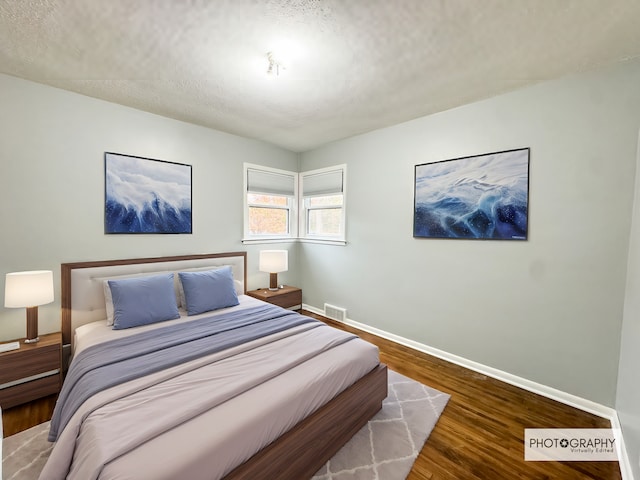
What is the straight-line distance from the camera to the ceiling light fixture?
2007mm

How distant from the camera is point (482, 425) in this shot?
202 cm

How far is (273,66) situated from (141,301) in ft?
7.63

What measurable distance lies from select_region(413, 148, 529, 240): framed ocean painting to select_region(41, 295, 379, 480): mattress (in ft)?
5.43

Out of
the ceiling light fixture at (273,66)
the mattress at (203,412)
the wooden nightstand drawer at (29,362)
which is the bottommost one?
the wooden nightstand drawer at (29,362)

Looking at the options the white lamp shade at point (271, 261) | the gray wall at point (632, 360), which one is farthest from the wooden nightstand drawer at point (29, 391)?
the gray wall at point (632, 360)

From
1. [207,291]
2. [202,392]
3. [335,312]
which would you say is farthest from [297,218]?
[202,392]

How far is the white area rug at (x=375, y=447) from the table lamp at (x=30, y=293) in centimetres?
82

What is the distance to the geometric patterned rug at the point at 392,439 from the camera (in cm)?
164

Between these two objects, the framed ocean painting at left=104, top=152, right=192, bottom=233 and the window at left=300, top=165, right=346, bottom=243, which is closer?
the framed ocean painting at left=104, top=152, right=192, bottom=233

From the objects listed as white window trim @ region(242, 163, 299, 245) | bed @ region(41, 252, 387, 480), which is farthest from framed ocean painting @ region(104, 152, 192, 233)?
white window trim @ region(242, 163, 299, 245)

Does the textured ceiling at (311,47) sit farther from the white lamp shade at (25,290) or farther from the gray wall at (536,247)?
the white lamp shade at (25,290)

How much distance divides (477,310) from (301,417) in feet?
6.77

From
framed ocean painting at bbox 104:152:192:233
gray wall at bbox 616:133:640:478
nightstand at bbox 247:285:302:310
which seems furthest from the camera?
nightstand at bbox 247:285:302:310

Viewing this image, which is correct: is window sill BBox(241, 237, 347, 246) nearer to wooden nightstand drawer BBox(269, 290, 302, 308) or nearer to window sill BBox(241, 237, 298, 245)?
window sill BBox(241, 237, 298, 245)
